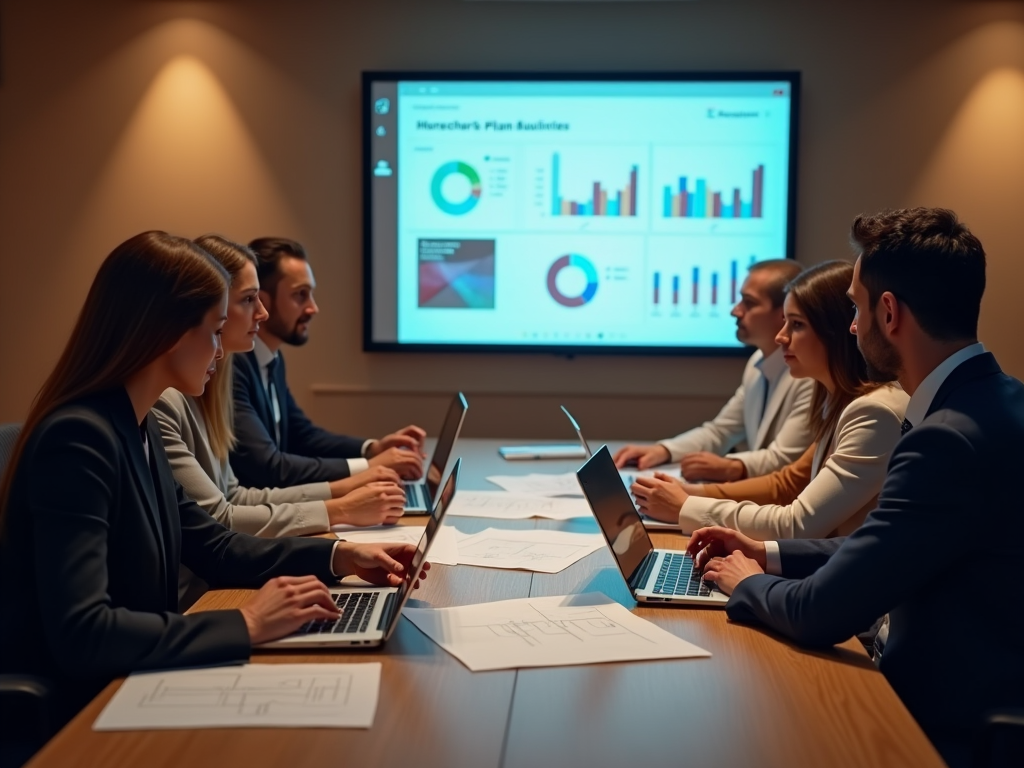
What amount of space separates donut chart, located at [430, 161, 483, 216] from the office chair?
333 cm

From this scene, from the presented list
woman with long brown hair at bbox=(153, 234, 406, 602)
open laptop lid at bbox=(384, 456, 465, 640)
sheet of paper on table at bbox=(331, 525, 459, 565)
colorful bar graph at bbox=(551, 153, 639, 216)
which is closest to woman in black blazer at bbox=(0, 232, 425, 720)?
open laptop lid at bbox=(384, 456, 465, 640)

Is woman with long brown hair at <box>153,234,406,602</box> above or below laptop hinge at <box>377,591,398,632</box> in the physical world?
above

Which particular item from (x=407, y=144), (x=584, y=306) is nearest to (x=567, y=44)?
(x=407, y=144)

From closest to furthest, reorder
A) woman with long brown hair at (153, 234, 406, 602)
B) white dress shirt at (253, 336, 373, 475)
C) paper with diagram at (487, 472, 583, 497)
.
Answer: woman with long brown hair at (153, 234, 406, 602) → paper with diagram at (487, 472, 583, 497) → white dress shirt at (253, 336, 373, 475)

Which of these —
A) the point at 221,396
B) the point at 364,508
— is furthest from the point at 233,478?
the point at 364,508

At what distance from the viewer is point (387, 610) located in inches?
66.1

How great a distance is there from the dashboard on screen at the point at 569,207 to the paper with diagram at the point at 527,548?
2.32 m

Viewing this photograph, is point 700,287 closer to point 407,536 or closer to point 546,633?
point 407,536

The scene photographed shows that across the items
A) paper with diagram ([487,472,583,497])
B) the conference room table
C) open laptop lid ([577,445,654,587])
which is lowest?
the conference room table

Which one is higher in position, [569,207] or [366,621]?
[569,207]

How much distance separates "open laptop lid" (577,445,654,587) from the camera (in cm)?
181

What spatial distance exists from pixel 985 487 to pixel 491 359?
323 centimetres

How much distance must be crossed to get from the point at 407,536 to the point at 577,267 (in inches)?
97.9

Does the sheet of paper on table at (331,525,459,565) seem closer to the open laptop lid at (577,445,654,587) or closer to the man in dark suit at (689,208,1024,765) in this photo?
the open laptop lid at (577,445,654,587)
